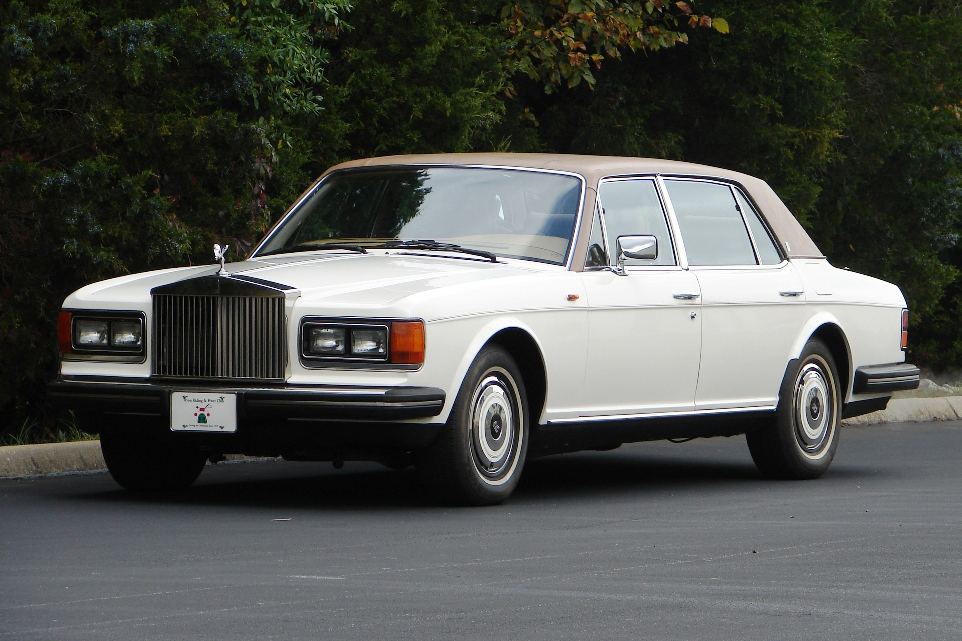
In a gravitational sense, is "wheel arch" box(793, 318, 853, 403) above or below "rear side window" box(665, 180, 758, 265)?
below

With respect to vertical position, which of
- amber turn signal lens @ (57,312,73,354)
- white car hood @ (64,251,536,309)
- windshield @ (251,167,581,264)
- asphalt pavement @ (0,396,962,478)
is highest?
windshield @ (251,167,581,264)

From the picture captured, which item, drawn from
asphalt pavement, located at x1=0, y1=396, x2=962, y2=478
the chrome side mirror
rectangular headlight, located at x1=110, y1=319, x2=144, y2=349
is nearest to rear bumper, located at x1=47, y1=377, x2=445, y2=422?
rectangular headlight, located at x1=110, y1=319, x2=144, y2=349

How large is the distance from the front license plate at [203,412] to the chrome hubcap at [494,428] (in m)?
1.10

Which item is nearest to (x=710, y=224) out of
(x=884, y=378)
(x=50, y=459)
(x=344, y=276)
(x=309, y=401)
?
(x=884, y=378)

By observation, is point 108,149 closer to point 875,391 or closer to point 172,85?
point 172,85

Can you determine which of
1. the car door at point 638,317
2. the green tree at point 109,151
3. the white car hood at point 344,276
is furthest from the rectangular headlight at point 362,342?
the green tree at point 109,151

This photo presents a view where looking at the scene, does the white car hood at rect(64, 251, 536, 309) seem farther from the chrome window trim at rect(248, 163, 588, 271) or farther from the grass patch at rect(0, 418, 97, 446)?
the grass patch at rect(0, 418, 97, 446)

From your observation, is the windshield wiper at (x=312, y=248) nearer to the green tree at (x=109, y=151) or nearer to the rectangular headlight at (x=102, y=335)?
the rectangular headlight at (x=102, y=335)

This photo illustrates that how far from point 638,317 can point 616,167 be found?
879mm

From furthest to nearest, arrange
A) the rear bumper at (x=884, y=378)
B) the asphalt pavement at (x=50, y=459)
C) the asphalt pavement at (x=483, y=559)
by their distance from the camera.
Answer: the rear bumper at (x=884, y=378) < the asphalt pavement at (x=50, y=459) < the asphalt pavement at (x=483, y=559)

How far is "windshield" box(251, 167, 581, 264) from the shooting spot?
9172mm

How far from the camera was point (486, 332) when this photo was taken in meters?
8.34

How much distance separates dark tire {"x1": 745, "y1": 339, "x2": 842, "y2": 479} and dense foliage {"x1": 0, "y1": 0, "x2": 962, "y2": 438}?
12.6 ft

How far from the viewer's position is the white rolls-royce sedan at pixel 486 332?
808cm
